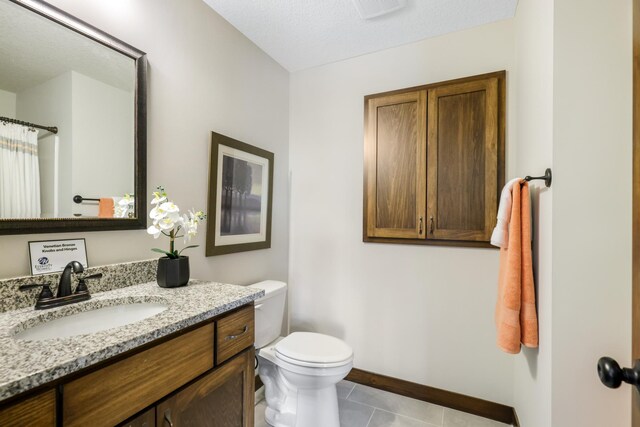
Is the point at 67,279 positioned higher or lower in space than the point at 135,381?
higher

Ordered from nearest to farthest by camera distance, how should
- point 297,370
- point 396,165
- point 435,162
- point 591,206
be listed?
point 591,206
point 297,370
point 435,162
point 396,165

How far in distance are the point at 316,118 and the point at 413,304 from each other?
1590 millimetres

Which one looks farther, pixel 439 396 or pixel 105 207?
pixel 439 396

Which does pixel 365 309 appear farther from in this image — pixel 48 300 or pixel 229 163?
pixel 48 300

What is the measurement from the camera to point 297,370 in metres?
1.51

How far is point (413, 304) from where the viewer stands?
6.48ft

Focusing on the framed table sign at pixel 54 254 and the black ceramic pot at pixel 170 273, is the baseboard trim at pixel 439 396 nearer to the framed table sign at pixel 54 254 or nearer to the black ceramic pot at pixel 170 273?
the black ceramic pot at pixel 170 273

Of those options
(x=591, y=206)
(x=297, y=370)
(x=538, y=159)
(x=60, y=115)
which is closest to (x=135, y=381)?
(x=297, y=370)

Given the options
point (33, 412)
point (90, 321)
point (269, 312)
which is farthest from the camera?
point (269, 312)

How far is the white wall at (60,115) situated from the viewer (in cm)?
104

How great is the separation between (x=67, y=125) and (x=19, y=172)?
0.77 feet

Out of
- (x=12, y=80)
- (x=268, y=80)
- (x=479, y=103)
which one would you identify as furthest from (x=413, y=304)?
(x=12, y=80)

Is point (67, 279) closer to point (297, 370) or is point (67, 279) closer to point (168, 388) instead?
point (168, 388)

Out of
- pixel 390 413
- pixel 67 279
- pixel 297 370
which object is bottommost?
pixel 390 413
